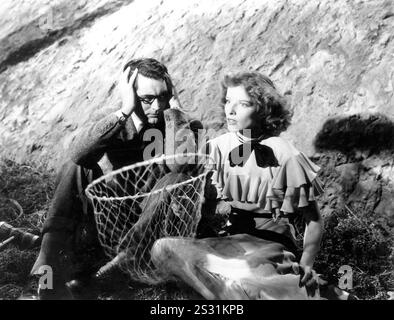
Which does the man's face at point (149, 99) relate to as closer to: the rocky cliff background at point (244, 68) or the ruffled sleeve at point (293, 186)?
the rocky cliff background at point (244, 68)

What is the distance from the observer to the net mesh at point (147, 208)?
4.23 meters

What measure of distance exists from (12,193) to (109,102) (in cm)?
83

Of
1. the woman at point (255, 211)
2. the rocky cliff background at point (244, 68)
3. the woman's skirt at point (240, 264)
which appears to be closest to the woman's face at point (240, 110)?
the woman at point (255, 211)

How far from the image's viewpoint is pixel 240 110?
4.24 metres

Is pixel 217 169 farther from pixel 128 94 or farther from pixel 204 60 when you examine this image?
pixel 204 60

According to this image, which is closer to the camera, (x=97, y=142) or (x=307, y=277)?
(x=307, y=277)

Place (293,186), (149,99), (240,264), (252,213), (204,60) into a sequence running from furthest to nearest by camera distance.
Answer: (204,60), (149,99), (252,213), (293,186), (240,264)

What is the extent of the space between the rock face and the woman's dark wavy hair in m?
0.23

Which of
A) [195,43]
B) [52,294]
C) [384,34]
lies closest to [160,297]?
[52,294]

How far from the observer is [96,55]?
5.11 metres

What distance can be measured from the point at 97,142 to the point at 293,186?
112cm

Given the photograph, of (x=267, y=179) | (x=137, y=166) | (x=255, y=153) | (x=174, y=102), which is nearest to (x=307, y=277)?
(x=267, y=179)

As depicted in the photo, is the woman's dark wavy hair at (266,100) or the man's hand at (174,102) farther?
the man's hand at (174,102)

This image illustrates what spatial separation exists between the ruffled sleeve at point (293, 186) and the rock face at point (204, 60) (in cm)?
52
